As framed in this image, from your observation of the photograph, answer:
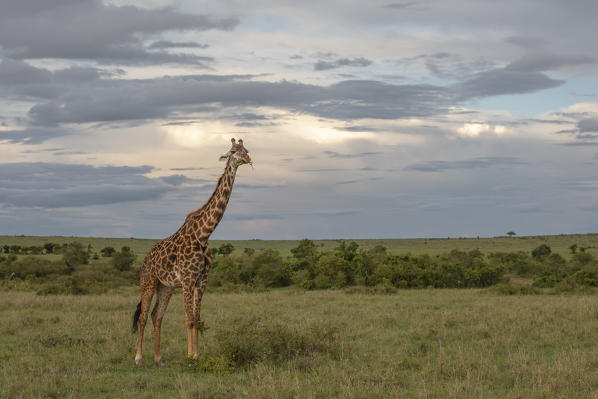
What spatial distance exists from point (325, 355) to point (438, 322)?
5439 millimetres

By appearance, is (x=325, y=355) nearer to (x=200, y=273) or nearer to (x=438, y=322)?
(x=200, y=273)

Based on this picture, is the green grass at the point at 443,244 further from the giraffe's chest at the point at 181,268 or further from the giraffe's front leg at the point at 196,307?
the giraffe's chest at the point at 181,268

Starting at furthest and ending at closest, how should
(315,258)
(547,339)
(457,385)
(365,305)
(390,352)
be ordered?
(315,258), (365,305), (547,339), (390,352), (457,385)

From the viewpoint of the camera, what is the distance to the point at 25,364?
11.0 metres

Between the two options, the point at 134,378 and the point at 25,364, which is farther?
the point at 25,364

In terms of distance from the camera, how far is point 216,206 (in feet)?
35.6

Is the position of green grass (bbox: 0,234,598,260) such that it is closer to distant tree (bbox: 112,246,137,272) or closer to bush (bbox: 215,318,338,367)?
distant tree (bbox: 112,246,137,272)

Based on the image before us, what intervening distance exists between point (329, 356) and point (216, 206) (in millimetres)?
3813

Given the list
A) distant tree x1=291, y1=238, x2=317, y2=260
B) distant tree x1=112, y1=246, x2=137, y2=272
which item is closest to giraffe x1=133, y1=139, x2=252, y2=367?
distant tree x1=291, y1=238, x2=317, y2=260

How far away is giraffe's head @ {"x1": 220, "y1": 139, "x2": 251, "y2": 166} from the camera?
10.6m

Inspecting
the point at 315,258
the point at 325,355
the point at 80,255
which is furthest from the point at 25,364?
the point at 80,255

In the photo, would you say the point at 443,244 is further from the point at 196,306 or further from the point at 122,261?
the point at 196,306

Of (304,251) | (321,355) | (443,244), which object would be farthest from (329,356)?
(443,244)

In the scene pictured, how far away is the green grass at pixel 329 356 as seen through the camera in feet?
29.5
